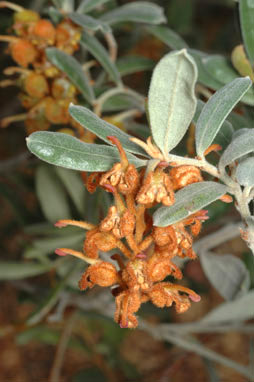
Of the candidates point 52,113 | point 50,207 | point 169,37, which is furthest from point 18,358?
point 169,37

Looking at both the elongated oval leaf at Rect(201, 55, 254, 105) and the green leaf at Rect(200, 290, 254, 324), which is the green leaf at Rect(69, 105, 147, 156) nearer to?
the elongated oval leaf at Rect(201, 55, 254, 105)

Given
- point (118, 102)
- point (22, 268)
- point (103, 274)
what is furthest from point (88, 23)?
point (22, 268)

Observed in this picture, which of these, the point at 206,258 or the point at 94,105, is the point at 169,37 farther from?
the point at 206,258

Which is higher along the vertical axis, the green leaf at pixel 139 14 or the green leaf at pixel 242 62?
the green leaf at pixel 139 14

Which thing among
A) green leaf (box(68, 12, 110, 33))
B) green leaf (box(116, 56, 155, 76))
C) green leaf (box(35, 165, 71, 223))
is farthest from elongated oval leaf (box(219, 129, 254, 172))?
green leaf (box(35, 165, 71, 223))

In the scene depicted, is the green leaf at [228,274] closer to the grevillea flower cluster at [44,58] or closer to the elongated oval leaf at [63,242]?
the elongated oval leaf at [63,242]

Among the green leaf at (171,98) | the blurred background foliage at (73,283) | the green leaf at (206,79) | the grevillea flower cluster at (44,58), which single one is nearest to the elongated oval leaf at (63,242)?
the blurred background foliage at (73,283)
